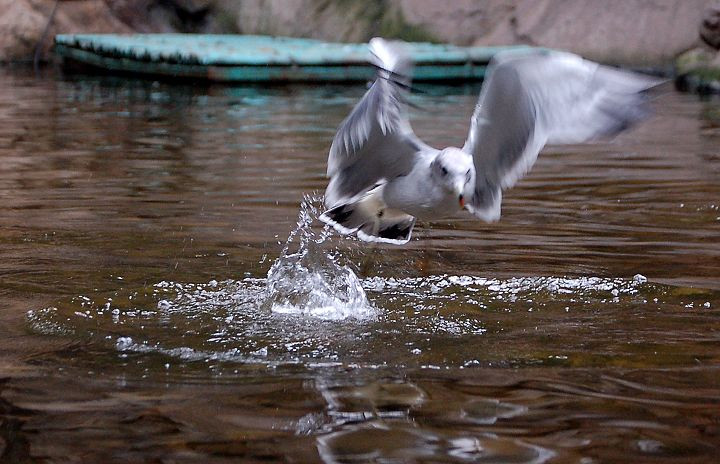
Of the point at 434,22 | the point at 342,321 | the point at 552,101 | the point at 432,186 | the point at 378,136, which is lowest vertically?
the point at 342,321

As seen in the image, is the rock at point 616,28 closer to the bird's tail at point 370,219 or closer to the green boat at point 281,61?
the green boat at point 281,61

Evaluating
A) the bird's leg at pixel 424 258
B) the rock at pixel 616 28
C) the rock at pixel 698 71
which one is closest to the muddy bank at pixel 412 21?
the rock at pixel 616 28

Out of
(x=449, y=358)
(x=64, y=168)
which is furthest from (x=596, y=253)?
(x=64, y=168)

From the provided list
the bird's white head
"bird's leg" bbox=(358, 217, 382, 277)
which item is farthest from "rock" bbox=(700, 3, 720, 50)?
the bird's white head

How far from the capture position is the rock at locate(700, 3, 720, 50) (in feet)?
39.7

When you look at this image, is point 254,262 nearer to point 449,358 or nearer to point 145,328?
point 145,328

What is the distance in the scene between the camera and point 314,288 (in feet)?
14.0

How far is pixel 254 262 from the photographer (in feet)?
15.5

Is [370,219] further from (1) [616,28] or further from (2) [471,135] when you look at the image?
(1) [616,28]

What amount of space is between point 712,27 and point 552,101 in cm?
873

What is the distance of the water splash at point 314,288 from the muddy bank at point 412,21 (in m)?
8.80

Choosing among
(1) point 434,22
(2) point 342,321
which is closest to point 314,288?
(2) point 342,321

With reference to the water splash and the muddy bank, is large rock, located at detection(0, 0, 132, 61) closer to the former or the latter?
the muddy bank

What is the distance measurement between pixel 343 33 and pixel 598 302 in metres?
11.0
